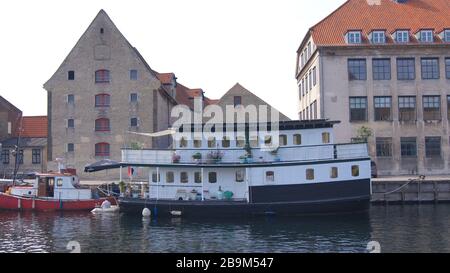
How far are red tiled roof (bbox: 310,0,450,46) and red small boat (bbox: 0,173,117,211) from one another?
27767 mm

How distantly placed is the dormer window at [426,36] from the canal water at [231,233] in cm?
2222

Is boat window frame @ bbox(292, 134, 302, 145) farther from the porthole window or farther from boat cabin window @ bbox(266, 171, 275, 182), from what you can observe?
boat cabin window @ bbox(266, 171, 275, 182)

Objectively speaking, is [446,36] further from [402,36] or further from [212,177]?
[212,177]

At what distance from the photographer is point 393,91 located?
156 ft

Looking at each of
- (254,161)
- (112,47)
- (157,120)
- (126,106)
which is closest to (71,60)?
(112,47)

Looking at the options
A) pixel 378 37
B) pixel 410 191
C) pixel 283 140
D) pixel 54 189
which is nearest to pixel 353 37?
pixel 378 37

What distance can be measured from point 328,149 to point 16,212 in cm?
2268

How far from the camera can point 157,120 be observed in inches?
2015

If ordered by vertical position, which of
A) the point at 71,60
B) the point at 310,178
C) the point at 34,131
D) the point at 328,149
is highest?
the point at 71,60

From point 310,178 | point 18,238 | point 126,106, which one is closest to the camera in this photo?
point 18,238

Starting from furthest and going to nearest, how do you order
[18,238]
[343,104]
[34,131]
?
[34,131] < [343,104] < [18,238]

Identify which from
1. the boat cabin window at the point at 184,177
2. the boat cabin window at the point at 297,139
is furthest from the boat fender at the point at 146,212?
the boat cabin window at the point at 297,139

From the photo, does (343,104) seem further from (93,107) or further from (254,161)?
(93,107)

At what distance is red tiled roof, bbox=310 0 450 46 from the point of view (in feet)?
161
